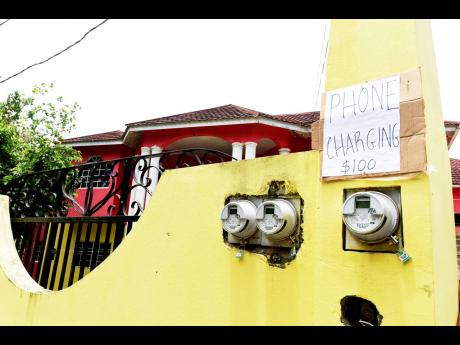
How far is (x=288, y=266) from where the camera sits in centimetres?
182

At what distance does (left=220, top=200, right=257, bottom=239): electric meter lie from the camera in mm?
1879

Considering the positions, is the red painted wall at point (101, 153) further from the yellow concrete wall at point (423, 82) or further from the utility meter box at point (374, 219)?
the utility meter box at point (374, 219)

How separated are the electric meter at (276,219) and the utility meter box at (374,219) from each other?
0.34 metres

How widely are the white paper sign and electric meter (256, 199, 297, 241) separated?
29 centimetres

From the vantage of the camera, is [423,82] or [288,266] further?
[288,266]

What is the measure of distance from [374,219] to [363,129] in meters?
0.49

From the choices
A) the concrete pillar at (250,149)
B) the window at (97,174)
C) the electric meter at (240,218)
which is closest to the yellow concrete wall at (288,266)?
the electric meter at (240,218)

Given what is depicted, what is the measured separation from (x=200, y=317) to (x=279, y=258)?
70cm

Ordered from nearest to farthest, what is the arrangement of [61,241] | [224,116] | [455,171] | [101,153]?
[61,241], [224,116], [455,171], [101,153]

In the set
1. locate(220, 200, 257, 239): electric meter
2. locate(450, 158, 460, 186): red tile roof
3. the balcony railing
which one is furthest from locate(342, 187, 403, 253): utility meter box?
locate(450, 158, 460, 186): red tile roof

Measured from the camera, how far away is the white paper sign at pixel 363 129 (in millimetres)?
1543

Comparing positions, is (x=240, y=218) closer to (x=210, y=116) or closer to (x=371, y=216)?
(x=371, y=216)

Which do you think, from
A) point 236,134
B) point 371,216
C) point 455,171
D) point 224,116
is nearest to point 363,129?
point 371,216
